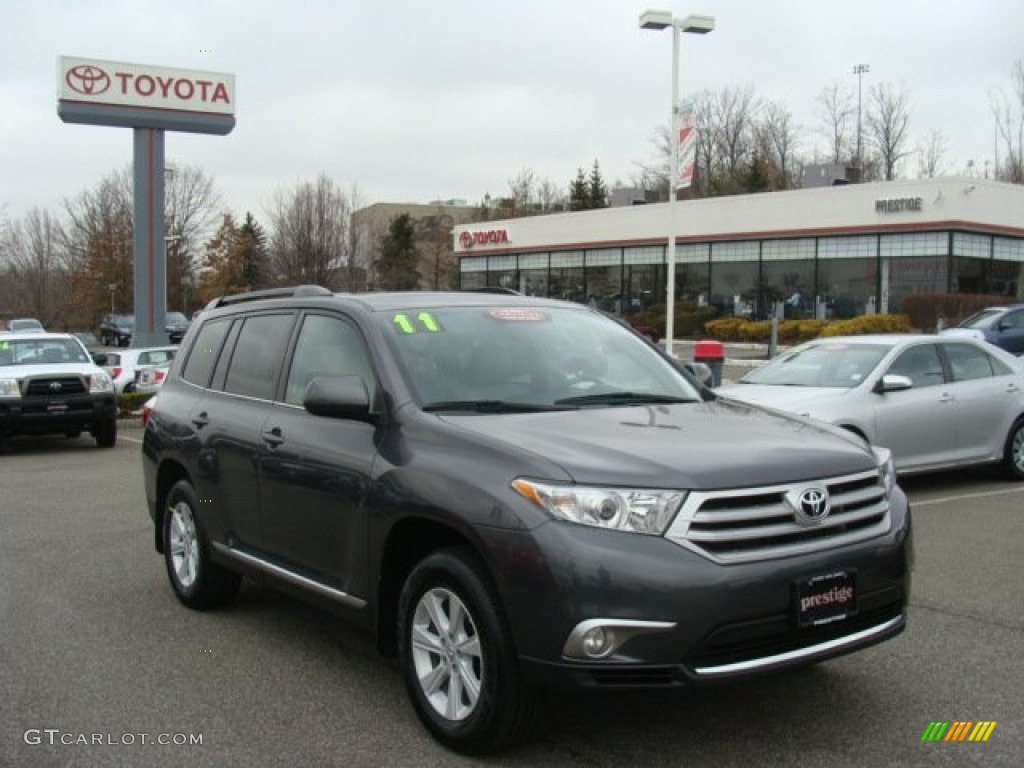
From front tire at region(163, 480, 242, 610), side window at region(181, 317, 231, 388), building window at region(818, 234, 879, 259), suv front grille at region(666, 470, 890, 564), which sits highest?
building window at region(818, 234, 879, 259)

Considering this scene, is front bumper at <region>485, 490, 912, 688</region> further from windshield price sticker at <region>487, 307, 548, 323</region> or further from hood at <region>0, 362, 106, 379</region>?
hood at <region>0, 362, 106, 379</region>

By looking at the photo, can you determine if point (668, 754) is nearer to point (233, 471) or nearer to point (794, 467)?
point (794, 467)

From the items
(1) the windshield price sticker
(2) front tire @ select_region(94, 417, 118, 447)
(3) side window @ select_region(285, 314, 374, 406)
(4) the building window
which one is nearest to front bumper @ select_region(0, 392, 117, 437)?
(2) front tire @ select_region(94, 417, 118, 447)

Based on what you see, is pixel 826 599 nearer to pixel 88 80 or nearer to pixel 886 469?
pixel 886 469

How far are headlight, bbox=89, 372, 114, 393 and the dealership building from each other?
28.0 m

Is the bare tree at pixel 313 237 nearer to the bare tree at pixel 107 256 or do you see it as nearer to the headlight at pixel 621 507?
the bare tree at pixel 107 256

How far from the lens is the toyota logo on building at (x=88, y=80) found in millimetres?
28781

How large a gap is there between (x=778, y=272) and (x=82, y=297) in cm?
4239

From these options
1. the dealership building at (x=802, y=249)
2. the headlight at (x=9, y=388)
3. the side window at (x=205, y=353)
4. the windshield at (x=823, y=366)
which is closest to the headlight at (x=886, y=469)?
the side window at (x=205, y=353)

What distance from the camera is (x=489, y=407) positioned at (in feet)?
14.9

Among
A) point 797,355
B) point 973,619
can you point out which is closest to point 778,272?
point 797,355

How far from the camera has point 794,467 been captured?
3.93m

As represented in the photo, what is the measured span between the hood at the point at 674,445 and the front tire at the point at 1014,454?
7101 mm

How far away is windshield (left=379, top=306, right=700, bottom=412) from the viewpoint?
4.68 m
